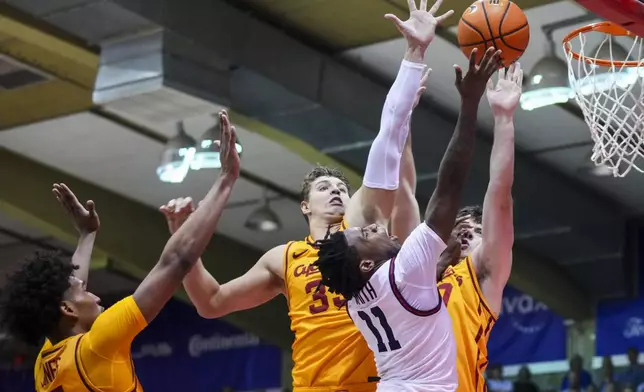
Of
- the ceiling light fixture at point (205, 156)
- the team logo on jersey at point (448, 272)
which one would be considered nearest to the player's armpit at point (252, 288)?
the team logo on jersey at point (448, 272)

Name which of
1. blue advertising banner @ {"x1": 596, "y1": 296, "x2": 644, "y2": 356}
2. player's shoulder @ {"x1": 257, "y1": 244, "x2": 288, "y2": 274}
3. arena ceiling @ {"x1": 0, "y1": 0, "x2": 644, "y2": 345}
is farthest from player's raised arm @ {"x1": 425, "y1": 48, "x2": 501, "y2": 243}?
blue advertising banner @ {"x1": 596, "y1": 296, "x2": 644, "y2": 356}

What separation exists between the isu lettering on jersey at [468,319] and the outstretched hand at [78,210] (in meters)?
1.56

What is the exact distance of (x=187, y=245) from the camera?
4.35 metres

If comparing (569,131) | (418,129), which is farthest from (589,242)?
(418,129)

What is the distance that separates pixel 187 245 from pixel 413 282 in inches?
35.2

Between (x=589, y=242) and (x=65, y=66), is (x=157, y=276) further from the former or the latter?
(x=589, y=242)

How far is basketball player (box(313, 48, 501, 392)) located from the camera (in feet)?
13.1

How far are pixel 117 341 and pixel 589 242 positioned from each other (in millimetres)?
9292

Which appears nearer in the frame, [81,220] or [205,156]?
[81,220]

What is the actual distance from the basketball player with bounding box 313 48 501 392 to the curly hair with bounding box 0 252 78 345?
108 cm

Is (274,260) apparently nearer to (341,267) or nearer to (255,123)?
(341,267)

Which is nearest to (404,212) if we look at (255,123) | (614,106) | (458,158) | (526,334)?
(458,158)

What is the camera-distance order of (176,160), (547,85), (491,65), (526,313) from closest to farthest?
(491,65) < (547,85) < (176,160) < (526,313)

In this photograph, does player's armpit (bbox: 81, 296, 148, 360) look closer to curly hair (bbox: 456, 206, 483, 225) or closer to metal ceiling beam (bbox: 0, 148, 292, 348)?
curly hair (bbox: 456, 206, 483, 225)
